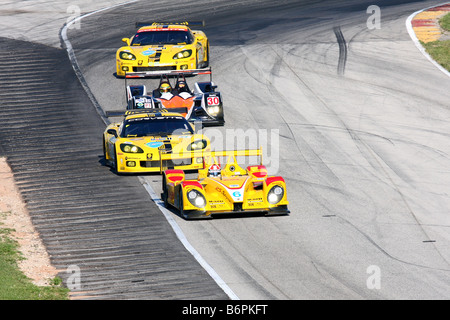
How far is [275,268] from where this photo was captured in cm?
1455

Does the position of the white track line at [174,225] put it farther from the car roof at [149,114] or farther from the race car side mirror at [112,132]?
the car roof at [149,114]

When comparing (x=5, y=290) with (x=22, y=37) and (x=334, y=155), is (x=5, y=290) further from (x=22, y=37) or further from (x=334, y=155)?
(x=22, y=37)

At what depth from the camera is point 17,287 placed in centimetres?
1366

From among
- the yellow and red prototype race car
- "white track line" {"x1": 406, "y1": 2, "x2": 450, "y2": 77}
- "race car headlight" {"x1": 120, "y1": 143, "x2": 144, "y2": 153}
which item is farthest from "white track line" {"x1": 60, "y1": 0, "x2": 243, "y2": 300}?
"white track line" {"x1": 406, "y1": 2, "x2": 450, "y2": 77}

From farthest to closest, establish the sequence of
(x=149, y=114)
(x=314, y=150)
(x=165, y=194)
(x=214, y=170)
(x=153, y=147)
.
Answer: (x=314, y=150)
(x=149, y=114)
(x=153, y=147)
(x=165, y=194)
(x=214, y=170)

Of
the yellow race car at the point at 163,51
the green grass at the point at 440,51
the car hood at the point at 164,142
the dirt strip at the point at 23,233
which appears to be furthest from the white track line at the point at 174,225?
the green grass at the point at 440,51

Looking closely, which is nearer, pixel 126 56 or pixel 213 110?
pixel 213 110

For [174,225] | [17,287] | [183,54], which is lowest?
[174,225]

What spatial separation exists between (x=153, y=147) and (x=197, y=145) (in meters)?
0.98

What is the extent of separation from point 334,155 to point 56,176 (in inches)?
257

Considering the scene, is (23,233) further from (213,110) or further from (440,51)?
(440,51)

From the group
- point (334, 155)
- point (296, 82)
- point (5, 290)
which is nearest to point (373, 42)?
point (296, 82)

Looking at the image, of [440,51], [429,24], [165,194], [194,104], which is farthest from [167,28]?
[165,194]
